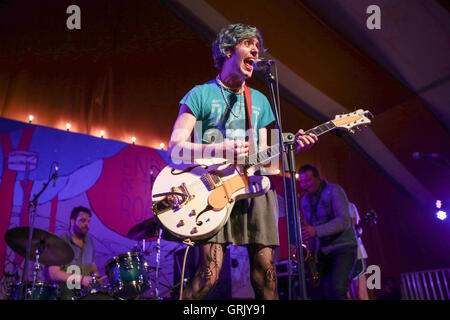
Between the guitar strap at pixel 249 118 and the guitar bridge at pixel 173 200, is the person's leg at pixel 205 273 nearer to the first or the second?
the guitar bridge at pixel 173 200

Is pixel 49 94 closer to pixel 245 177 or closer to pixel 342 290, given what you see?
pixel 245 177

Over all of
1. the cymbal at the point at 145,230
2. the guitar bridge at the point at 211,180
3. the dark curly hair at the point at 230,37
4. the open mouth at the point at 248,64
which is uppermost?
the dark curly hair at the point at 230,37

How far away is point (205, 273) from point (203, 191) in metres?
0.52

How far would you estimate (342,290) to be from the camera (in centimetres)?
426

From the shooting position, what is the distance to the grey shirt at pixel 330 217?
14.7 feet

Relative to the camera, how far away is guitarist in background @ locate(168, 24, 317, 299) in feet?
7.39

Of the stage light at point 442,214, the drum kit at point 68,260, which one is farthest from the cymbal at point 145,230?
the stage light at point 442,214

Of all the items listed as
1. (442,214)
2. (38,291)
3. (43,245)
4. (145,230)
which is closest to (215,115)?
(145,230)

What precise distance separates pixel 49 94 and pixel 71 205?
183 cm

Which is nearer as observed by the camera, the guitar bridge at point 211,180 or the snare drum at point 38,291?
the guitar bridge at point 211,180

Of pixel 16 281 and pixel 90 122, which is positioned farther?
pixel 90 122

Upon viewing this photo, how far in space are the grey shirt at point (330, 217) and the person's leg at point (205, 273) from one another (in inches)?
103

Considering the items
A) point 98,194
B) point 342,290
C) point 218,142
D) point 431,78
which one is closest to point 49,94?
point 98,194

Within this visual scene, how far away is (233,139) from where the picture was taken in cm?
254
